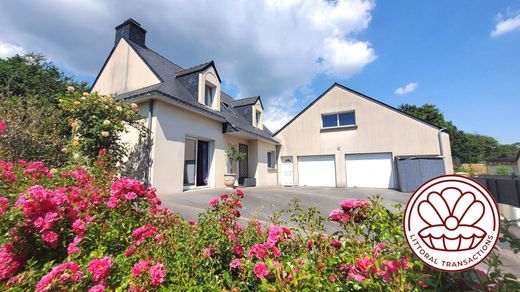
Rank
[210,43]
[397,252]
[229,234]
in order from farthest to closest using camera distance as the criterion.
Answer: [210,43] → [229,234] → [397,252]

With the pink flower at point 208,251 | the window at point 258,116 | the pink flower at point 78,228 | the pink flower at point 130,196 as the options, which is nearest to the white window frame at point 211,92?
the window at point 258,116

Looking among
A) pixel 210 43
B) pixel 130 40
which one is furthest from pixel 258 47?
pixel 130 40

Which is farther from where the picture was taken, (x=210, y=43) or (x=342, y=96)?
(x=342, y=96)

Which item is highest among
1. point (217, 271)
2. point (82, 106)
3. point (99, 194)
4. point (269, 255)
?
point (82, 106)

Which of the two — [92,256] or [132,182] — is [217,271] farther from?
[132,182]

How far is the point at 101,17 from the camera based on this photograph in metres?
8.89

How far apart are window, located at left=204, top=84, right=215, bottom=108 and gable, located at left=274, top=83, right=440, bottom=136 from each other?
6186mm

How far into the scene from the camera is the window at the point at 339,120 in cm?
1361

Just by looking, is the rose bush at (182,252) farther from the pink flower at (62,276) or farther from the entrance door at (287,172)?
the entrance door at (287,172)

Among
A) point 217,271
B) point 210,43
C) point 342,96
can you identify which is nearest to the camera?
point 217,271

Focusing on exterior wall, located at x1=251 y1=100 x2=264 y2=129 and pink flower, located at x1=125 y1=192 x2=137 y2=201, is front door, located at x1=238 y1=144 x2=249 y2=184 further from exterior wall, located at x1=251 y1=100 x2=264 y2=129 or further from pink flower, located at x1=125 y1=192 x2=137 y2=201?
pink flower, located at x1=125 y1=192 x2=137 y2=201

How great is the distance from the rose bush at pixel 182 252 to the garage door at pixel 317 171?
1220cm

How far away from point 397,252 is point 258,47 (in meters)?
11.8

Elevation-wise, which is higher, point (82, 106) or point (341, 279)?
point (82, 106)
